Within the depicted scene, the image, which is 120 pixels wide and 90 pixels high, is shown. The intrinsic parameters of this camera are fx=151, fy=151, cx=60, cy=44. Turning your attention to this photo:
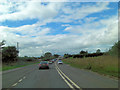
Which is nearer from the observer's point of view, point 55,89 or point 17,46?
point 55,89

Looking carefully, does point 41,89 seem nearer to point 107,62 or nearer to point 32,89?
point 32,89

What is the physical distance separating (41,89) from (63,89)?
1.23 m

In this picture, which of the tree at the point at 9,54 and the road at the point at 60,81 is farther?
the tree at the point at 9,54

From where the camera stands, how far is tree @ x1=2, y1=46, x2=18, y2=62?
179 ft

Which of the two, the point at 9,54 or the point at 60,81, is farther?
the point at 9,54

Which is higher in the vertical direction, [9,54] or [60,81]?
[9,54]

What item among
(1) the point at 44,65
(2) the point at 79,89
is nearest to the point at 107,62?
(2) the point at 79,89

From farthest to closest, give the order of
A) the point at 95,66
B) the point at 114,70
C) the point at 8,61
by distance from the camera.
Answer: the point at 8,61, the point at 95,66, the point at 114,70

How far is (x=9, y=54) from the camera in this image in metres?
55.2

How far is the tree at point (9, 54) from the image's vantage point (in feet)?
179

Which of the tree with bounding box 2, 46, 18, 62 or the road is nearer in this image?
the road

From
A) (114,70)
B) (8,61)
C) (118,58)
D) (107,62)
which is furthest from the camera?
(8,61)

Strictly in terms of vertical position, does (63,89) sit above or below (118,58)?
below

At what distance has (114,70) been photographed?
16.0 metres
